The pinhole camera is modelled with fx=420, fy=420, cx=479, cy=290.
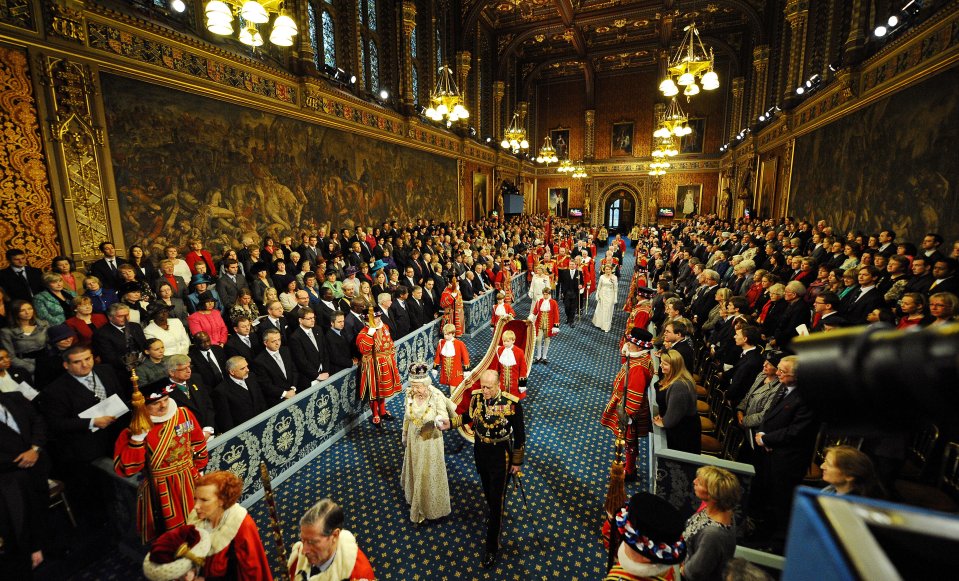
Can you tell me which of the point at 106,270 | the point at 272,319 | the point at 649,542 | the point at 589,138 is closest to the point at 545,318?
the point at 272,319

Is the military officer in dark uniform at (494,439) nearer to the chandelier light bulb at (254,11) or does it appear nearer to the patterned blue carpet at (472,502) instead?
the patterned blue carpet at (472,502)

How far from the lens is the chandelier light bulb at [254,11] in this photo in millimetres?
4746

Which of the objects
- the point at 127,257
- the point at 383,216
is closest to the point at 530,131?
the point at 383,216

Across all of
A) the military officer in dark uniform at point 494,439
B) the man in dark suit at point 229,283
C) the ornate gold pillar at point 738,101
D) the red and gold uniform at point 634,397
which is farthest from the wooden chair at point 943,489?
the ornate gold pillar at point 738,101

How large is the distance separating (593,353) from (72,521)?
27.7 feet

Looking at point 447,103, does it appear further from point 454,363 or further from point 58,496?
point 58,496

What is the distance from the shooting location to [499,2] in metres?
21.9

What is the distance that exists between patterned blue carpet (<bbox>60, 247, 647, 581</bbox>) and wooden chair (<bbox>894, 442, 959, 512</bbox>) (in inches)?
91.9

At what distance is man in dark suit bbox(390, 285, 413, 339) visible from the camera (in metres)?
7.73

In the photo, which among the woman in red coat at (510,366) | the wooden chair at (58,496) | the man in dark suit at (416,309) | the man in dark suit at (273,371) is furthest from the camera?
the man in dark suit at (416,309)

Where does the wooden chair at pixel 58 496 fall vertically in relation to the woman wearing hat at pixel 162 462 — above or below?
below

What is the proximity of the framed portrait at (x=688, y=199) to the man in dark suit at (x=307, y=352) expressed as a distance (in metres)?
29.7

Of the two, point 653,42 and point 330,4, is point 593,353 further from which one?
point 653,42

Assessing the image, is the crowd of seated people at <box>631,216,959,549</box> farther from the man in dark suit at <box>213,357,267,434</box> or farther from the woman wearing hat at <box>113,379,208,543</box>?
the man in dark suit at <box>213,357,267,434</box>
